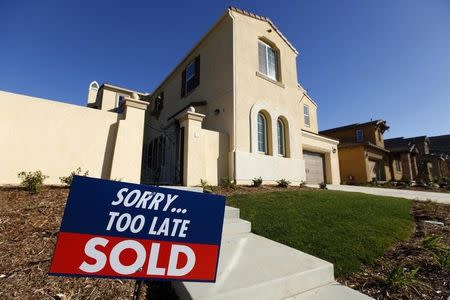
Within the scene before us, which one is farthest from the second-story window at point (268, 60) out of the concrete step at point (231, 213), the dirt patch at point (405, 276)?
the dirt patch at point (405, 276)

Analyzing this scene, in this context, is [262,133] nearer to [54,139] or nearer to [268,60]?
[268,60]

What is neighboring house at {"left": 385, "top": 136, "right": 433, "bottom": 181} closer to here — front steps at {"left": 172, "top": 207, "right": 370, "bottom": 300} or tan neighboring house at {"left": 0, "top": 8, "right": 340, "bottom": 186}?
tan neighboring house at {"left": 0, "top": 8, "right": 340, "bottom": 186}

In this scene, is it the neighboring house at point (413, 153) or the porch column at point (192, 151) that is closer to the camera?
the porch column at point (192, 151)

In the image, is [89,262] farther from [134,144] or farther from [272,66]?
[272,66]

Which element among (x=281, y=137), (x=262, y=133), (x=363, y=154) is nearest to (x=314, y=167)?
(x=281, y=137)

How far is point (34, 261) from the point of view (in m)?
2.70

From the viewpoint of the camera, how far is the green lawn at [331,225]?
350 centimetres

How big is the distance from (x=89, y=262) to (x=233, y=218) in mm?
3390

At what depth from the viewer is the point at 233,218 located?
14.9 feet

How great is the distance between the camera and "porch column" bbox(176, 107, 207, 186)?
8.83 metres

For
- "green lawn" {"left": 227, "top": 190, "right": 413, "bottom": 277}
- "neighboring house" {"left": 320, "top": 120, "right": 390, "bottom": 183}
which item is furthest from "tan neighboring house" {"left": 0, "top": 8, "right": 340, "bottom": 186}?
"neighboring house" {"left": 320, "top": 120, "right": 390, "bottom": 183}

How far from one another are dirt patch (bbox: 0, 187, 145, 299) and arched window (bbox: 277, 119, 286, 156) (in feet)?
33.5

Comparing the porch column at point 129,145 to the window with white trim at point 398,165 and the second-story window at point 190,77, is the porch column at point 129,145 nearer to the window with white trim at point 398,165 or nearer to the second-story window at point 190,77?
the second-story window at point 190,77

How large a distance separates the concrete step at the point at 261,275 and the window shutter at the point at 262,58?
432 inches
